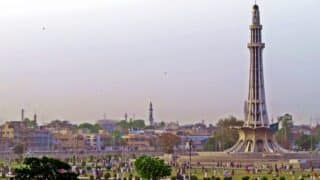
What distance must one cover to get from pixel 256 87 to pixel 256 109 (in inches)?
69.2

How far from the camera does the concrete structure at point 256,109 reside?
69.4 metres

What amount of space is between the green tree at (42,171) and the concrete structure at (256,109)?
161 feet

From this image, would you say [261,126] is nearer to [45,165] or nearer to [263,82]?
[263,82]

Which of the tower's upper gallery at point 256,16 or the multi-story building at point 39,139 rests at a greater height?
the tower's upper gallery at point 256,16

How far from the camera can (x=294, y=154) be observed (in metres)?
63.2

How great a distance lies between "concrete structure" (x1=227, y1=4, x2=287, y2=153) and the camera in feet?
228

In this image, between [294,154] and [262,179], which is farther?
[294,154]

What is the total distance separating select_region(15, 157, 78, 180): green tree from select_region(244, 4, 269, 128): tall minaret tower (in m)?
50.2

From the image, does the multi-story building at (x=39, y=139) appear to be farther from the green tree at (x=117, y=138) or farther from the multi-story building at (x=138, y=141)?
the multi-story building at (x=138, y=141)

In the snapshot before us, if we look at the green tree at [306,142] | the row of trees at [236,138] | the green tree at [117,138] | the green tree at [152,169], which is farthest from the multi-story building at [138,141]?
the green tree at [152,169]

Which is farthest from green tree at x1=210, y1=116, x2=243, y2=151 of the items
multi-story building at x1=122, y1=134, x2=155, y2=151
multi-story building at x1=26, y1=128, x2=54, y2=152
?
multi-story building at x1=26, y1=128, x2=54, y2=152

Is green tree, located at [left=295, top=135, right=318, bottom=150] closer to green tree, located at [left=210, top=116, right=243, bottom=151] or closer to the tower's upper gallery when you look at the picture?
green tree, located at [left=210, top=116, right=243, bottom=151]

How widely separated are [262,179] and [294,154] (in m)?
26.1

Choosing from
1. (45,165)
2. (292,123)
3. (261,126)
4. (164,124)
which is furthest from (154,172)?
(164,124)
